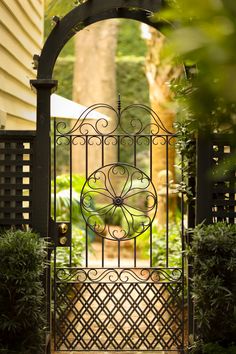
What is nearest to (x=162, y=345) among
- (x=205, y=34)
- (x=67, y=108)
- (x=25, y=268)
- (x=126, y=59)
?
(x=25, y=268)

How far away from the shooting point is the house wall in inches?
274

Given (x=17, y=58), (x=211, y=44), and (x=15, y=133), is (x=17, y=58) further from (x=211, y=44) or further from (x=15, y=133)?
(x=211, y=44)

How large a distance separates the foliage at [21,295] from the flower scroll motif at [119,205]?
92cm

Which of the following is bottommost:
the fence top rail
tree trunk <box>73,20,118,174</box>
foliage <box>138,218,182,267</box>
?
foliage <box>138,218,182,267</box>

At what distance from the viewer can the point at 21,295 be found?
499 centimetres

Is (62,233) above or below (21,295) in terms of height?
above

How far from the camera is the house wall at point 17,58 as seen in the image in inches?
274

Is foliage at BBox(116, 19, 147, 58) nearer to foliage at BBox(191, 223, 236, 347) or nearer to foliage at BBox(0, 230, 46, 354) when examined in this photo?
foliage at BBox(191, 223, 236, 347)

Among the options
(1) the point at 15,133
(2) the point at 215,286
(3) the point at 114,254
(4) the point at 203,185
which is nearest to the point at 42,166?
(1) the point at 15,133

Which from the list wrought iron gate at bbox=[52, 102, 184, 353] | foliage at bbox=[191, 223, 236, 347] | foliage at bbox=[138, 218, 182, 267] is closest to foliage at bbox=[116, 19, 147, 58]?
wrought iron gate at bbox=[52, 102, 184, 353]

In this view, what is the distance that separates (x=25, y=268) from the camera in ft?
16.4

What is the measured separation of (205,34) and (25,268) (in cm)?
406

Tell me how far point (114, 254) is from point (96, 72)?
5.50 m

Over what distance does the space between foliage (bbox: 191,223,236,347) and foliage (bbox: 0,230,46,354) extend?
1.22 meters
